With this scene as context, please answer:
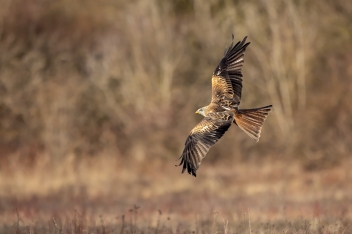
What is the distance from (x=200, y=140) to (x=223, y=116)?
58cm

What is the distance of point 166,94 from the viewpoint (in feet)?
69.9

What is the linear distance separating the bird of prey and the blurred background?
803cm

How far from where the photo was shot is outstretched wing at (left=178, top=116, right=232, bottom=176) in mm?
7238

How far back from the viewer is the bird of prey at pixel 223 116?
737cm

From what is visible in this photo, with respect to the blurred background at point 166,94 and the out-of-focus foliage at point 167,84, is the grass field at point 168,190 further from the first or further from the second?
the out-of-focus foliage at point 167,84

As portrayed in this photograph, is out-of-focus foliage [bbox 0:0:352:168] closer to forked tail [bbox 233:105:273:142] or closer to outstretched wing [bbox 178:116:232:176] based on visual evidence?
forked tail [bbox 233:105:273:142]

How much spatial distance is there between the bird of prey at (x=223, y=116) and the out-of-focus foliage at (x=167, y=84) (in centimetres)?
996

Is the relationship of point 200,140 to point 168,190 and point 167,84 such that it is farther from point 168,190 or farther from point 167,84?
point 167,84

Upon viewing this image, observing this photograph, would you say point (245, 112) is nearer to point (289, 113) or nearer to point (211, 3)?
point (289, 113)

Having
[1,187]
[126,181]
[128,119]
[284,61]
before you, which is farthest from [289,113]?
[1,187]

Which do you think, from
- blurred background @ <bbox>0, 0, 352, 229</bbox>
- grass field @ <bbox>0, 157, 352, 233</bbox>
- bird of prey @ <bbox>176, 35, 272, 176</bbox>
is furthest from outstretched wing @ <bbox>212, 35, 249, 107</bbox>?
blurred background @ <bbox>0, 0, 352, 229</bbox>

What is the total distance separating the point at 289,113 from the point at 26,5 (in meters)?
9.42

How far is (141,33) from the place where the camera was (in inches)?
854

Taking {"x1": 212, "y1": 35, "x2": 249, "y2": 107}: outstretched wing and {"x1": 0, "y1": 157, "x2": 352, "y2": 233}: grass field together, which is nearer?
{"x1": 212, "y1": 35, "x2": 249, "y2": 107}: outstretched wing
